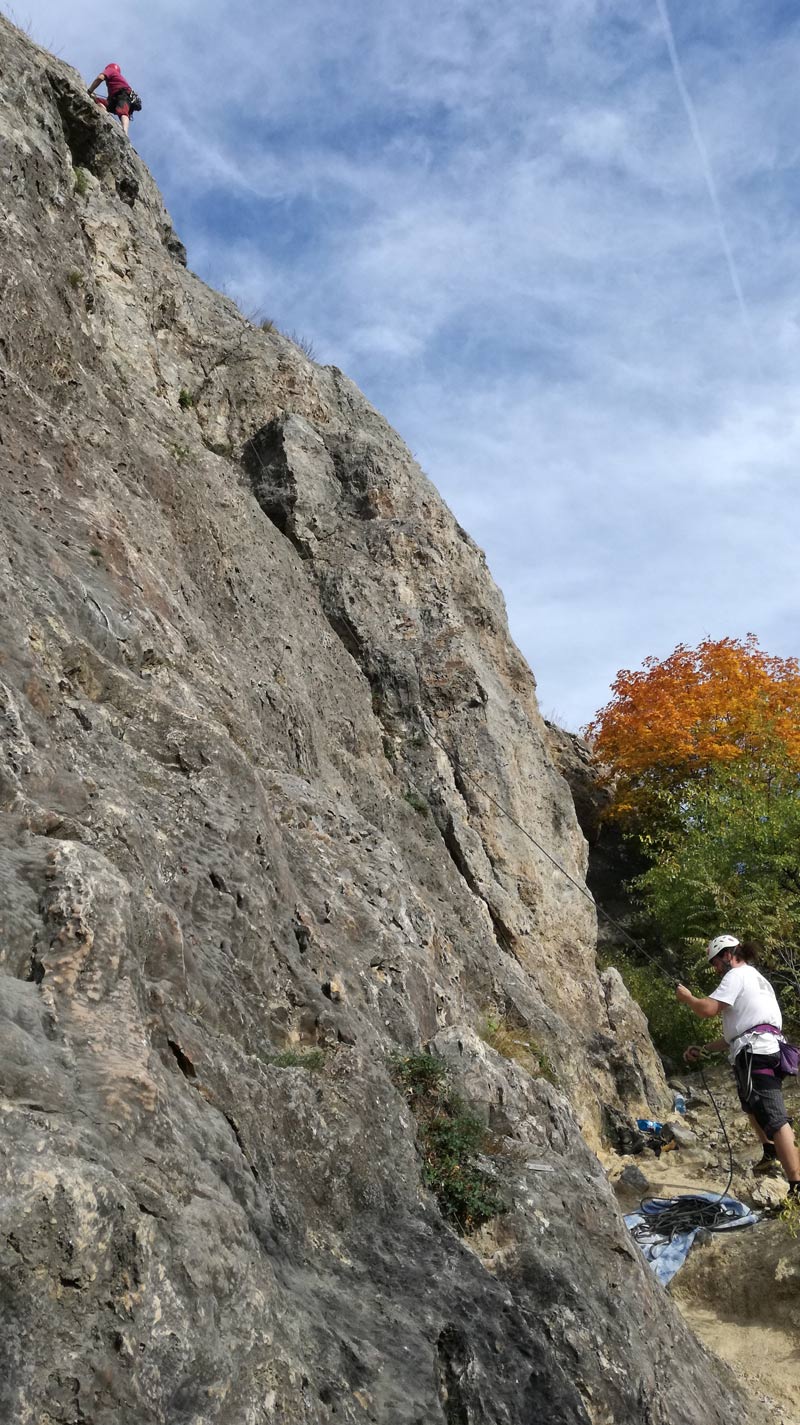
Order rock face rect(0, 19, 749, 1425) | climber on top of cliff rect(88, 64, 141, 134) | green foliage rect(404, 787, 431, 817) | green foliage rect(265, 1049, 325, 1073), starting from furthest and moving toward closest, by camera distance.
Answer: climber on top of cliff rect(88, 64, 141, 134) < green foliage rect(404, 787, 431, 817) < green foliage rect(265, 1049, 325, 1073) < rock face rect(0, 19, 749, 1425)

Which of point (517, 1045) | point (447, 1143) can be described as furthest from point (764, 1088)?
point (447, 1143)

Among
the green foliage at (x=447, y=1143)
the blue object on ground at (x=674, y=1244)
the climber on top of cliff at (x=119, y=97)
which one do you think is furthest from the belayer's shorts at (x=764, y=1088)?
the climber on top of cliff at (x=119, y=97)

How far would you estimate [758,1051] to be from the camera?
6.98 metres

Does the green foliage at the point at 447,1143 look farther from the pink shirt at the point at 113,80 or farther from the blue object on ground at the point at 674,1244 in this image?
the pink shirt at the point at 113,80

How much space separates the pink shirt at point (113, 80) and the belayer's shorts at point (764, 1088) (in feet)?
50.7

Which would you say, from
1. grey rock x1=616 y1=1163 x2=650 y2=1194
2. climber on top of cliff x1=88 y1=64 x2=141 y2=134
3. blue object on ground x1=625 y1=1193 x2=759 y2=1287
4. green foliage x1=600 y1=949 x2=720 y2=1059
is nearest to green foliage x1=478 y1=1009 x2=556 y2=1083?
grey rock x1=616 y1=1163 x2=650 y2=1194

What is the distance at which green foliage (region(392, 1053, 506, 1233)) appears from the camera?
4910 millimetres

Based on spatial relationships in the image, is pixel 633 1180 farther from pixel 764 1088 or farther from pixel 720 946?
pixel 720 946

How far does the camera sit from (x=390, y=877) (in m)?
7.78

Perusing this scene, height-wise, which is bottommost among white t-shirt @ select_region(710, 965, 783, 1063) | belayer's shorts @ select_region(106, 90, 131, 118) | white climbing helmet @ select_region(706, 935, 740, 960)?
white t-shirt @ select_region(710, 965, 783, 1063)

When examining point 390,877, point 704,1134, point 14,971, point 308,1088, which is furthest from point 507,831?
point 14,971

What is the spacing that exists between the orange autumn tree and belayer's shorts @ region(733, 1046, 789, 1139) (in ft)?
54.4

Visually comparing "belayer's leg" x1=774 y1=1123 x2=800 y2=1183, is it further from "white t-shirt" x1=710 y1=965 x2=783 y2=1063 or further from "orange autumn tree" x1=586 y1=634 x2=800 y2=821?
"orange autumn tree" x1=586 y1=634 x2=800 y2=821

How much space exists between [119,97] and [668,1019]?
16.9 m
